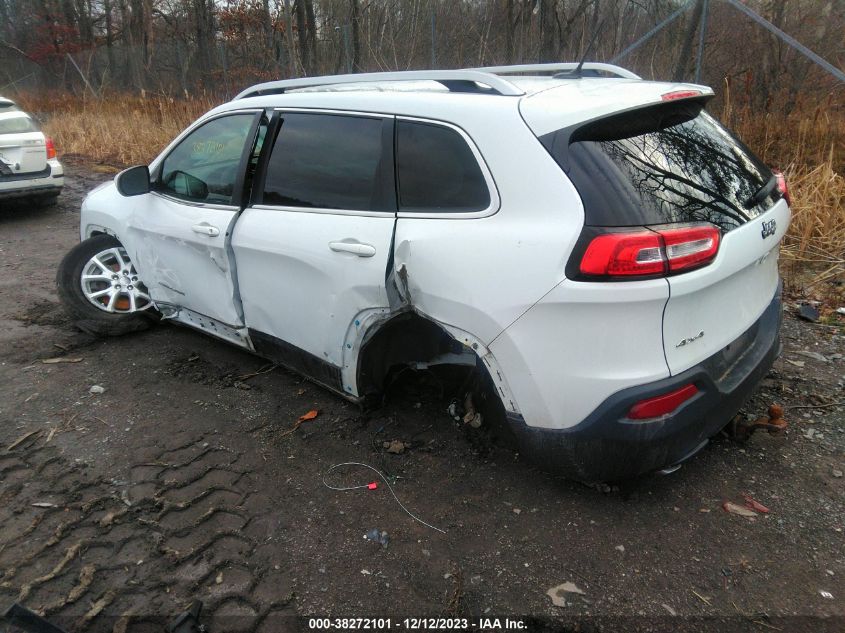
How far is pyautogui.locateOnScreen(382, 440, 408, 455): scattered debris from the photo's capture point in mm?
3281

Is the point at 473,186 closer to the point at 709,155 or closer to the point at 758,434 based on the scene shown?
the point at 709,155

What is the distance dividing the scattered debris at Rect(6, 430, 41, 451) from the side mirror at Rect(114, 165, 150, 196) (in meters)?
1.69

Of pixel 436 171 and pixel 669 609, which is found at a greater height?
pixel 436 171

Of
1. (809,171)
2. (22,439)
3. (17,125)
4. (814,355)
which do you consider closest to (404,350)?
(22,439)

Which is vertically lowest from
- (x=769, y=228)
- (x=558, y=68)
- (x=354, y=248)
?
(x=354, y=248)

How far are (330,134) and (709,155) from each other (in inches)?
73.0

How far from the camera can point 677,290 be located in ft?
7.38

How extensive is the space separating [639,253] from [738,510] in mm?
1358

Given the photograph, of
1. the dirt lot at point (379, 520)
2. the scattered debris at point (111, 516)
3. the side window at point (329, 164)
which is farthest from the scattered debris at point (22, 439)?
the side window at point (329, 164)

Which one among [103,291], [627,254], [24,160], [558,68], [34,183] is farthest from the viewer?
[34,183]

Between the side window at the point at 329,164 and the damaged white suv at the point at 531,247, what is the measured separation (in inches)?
0.4

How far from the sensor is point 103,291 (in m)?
4.79

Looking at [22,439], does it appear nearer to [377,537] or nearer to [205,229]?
[205,229]

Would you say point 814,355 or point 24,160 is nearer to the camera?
point 814,355
